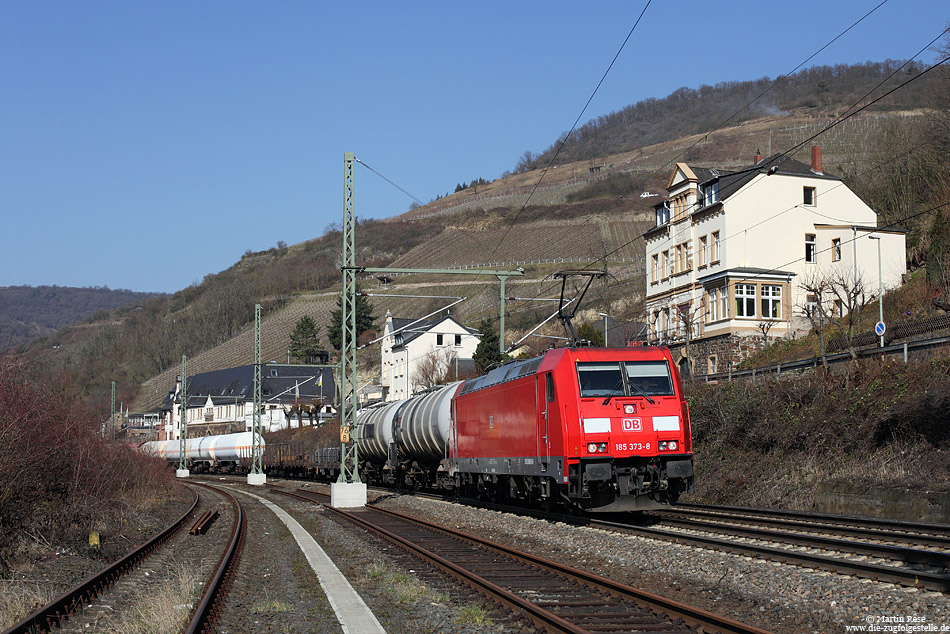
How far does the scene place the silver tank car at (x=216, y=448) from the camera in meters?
70.6

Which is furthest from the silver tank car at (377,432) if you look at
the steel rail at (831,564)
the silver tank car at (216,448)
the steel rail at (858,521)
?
the silver tank car at (216,448)

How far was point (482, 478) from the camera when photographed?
25328mm

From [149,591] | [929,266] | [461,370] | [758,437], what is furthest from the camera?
[461,370]

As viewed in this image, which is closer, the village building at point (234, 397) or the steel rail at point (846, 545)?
the steel rail at point (846, 545)

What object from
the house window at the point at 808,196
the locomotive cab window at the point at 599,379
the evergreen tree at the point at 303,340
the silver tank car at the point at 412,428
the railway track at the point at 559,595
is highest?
the house window at the point at 808,196

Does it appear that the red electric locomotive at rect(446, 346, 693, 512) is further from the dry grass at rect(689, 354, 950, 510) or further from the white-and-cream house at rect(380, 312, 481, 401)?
the white-and-cream house at rect(380, 312, 481, 401)

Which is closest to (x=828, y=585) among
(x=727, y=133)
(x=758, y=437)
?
(x=758, y=437)

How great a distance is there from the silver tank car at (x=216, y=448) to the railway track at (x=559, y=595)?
56.5 m

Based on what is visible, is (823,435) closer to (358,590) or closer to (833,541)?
(833,541)

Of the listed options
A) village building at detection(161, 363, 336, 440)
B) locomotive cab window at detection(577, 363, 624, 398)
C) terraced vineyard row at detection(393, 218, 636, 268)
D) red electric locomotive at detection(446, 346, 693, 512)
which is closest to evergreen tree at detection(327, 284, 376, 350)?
village building at detection(161, 363, 336, 440)

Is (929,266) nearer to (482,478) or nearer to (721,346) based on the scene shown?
(721,346)

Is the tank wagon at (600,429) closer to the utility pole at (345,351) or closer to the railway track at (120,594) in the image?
the railway track at (120,594)

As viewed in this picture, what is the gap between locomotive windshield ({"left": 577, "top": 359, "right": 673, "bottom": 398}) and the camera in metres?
17.7

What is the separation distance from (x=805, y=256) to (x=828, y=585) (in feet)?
141
